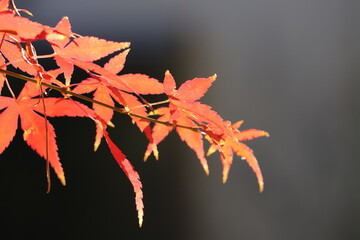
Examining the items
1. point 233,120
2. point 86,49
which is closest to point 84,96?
point 86,49

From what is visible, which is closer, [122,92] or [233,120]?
[122,92]

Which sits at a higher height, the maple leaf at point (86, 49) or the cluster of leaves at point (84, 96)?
the maple leaf at point (86, 49)

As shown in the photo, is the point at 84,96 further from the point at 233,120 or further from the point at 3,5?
the point at 233,120

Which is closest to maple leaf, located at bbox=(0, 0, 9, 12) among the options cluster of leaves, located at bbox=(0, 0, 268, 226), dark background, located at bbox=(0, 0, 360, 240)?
cluster of leaves, located at bbox=(0, 0, 268, 226)

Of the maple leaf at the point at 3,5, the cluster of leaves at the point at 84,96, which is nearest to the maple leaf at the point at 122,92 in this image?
the cluster of leaves at the point at 84,96

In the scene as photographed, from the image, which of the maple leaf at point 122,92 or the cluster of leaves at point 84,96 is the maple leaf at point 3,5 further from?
the maple leaf at point 122,92

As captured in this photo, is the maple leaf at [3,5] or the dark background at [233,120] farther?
the dark background at [233,120]

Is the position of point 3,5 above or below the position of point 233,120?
below

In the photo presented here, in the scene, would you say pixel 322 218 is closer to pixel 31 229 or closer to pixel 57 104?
A: pixel 31 229
